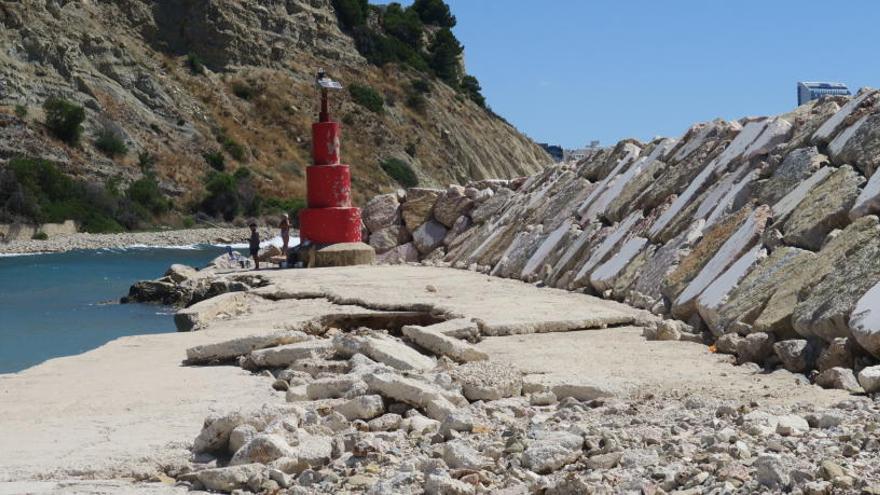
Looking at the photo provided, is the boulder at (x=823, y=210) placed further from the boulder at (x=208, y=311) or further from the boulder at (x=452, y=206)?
the boulder at (x=452, y=206)

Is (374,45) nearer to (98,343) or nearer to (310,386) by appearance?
(98,343)

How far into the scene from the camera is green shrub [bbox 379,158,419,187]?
164ft

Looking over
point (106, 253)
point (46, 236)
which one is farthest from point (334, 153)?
point (46, 236)

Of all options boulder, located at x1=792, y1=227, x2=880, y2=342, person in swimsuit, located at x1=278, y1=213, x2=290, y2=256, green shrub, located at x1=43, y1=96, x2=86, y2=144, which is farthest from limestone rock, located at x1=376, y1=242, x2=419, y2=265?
green shrub, located at x1=43, y1=96, x2=86, y2=144

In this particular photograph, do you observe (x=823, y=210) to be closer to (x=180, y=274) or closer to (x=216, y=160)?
(x=180, y=274)

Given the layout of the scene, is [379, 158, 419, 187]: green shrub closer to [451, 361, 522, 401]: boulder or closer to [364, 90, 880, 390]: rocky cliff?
[364, 90, 880, 390]: rocky cliff

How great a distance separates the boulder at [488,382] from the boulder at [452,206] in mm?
10780

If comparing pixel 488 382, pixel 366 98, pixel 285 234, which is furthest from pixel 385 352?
pixel 366 98

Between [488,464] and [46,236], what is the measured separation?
32.3 metres

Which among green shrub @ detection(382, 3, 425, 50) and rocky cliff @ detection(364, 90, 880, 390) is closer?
rocky cliff @ detection(364, 90, 880, 390)

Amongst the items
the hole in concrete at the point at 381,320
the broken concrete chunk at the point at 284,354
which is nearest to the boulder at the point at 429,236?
the hole in concrete at the point at 381,320

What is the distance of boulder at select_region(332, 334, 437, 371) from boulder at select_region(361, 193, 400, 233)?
10590mm

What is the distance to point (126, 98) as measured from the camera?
42312 millimetres

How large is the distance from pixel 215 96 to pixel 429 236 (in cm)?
3242
